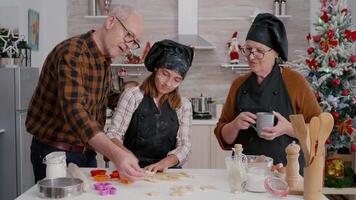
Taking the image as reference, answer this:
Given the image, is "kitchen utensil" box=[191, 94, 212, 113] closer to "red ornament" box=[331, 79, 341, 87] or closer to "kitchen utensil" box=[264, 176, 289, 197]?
"red ornament" box=[331, 79, 341, 87]

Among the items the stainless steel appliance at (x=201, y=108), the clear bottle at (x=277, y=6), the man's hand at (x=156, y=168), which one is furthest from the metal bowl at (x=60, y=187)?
the clear bottle at (x=277, y=6)

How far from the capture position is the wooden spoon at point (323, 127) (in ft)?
5.29

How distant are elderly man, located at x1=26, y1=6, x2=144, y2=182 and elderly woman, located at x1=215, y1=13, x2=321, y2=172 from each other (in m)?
0.61

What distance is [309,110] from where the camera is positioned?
2.29m

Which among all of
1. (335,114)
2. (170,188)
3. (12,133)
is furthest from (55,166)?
(335,114)

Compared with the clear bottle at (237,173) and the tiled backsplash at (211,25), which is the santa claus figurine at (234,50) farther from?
the clear bottle at (237,173)

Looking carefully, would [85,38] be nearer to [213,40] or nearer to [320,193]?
[320,193]

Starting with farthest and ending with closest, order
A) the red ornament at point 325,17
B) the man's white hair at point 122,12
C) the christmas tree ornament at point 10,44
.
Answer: the red ornament at point 325,17 → the christmas tree ornament at point 10,44 → the man's white hair at point 122,12

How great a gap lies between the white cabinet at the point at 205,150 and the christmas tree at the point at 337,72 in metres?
1.15

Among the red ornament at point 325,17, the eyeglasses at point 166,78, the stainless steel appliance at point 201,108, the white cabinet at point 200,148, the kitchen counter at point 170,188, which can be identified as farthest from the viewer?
the stainless steel appliance at point 201,108

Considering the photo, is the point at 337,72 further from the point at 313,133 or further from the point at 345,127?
the point at 313,133

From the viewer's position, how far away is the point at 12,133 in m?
3.87

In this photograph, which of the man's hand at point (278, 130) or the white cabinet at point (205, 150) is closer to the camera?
the man's hand at point (278, 130)

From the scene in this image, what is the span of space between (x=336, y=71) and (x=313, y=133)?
261cm
